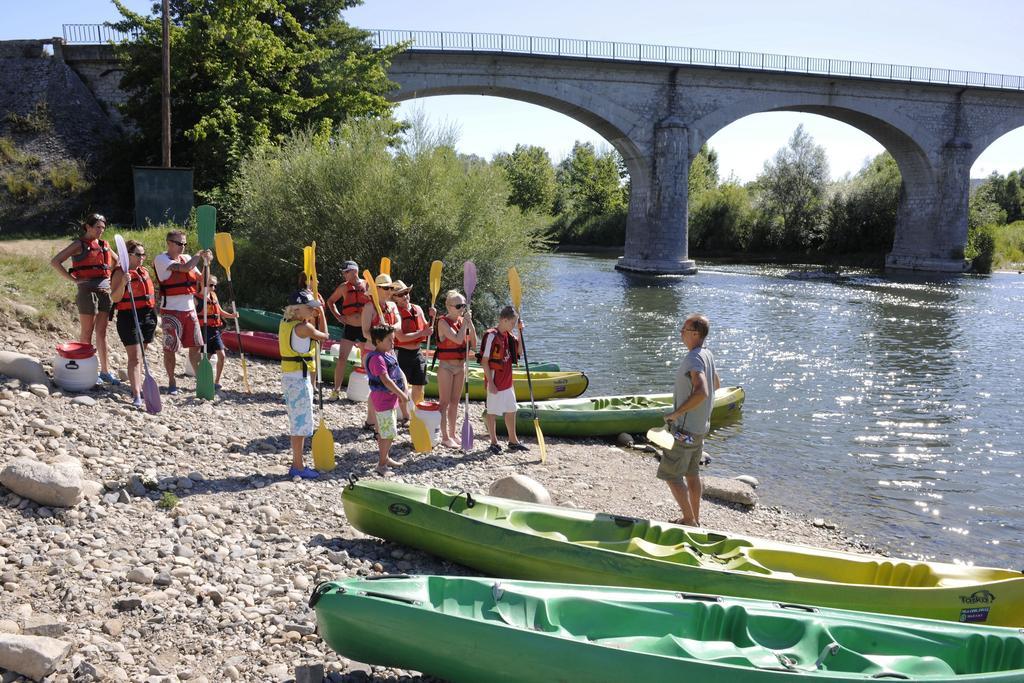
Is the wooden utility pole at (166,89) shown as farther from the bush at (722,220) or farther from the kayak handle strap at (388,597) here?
the bush at (722,220)

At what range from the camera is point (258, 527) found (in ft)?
17.5

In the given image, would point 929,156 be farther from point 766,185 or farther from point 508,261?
point 508,261

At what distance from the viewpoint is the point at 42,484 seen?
4992 mm

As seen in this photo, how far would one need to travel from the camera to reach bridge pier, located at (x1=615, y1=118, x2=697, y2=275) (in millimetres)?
33312

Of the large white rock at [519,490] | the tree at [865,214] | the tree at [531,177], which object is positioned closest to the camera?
the large white rock at [519,490]

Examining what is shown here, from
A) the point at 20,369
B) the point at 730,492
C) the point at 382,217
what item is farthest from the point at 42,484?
the point at 382,217

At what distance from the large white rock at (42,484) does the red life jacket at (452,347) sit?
3.33 meters

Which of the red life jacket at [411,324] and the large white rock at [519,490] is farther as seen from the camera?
the red life jacket at [411,324]

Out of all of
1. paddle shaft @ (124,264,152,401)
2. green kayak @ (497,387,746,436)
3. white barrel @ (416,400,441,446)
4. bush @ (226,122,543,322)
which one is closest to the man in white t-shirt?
paddle shaft @ (124,264,152,401)

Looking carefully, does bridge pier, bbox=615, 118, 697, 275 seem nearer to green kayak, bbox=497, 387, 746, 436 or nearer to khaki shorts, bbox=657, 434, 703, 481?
green kayak, bbox=497, 387, 746, 436

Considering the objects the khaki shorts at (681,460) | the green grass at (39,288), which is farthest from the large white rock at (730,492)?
the green grass at (39,288)

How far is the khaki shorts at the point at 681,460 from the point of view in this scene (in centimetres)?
566

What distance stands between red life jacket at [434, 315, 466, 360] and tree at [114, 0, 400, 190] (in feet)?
37.2

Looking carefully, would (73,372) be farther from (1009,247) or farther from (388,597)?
(1009,247)
